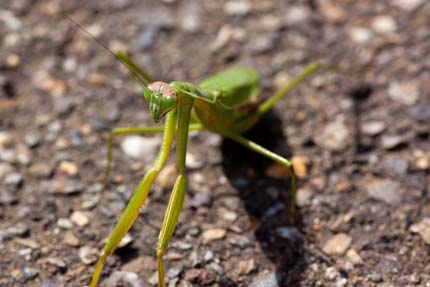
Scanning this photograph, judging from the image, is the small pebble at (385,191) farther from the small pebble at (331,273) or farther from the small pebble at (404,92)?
the small pebble at (404,92)

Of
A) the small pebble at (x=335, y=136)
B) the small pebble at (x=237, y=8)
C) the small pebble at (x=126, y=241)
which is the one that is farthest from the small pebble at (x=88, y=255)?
the small pebble at (x=237, y=8)

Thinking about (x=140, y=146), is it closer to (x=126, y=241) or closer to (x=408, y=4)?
(x=126, y=241)

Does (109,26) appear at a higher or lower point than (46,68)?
higher

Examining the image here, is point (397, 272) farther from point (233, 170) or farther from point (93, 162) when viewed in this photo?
point (93, 162)

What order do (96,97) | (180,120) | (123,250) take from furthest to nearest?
(96,97) < (123,250) < (180,120)

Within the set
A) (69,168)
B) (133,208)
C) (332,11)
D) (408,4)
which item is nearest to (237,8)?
(332,11)

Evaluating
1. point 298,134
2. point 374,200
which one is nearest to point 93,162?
point 298,134
